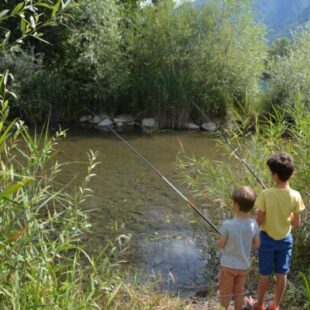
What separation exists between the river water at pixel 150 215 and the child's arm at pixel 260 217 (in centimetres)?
123

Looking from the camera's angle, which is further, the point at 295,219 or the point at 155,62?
the point at 155,62

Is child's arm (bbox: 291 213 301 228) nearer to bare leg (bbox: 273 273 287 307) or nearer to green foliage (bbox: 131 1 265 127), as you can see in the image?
bare leg (bbox: 273 273 287 307)

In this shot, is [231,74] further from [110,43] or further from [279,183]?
[279,183]

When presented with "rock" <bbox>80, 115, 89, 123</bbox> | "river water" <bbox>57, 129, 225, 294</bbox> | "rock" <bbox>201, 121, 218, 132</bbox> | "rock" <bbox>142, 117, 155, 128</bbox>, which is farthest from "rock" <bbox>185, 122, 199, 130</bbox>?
"rock" <bbox>80, 115, 89, 123</bbox>

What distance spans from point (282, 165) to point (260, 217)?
425 mm

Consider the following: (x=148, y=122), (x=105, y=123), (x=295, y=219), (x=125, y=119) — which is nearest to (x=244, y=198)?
(x=295, y=219)

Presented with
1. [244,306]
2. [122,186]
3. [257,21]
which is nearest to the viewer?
[244,306]

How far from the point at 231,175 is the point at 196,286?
126 cm

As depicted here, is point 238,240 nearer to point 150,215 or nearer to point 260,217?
point 260,217

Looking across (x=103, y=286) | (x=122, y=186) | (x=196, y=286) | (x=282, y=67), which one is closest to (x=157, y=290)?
(x=196, y=286)

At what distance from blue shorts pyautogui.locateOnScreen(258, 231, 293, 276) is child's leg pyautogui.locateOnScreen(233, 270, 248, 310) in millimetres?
221

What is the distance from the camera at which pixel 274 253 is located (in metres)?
3.73

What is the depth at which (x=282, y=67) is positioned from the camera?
642 inches

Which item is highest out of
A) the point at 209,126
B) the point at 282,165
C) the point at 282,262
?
the point at 282,165
